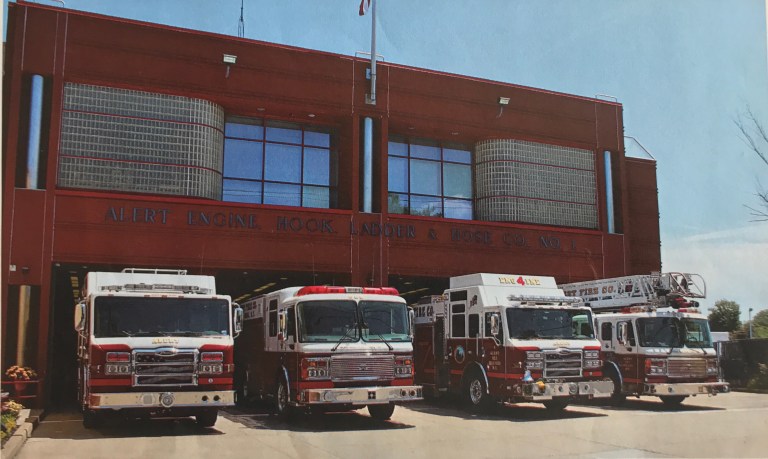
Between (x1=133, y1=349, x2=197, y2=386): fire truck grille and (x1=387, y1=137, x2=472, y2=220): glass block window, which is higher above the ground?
(x1=387, y1=137, x2=472, y2=220): glass block window

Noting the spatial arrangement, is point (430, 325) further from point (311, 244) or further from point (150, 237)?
point (150, 237)

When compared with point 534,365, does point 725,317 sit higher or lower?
higher

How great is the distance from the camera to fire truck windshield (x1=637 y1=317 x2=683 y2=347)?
16859 mm

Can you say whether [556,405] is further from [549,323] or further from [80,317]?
[80,317]

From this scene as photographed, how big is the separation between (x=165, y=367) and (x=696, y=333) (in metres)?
12.3

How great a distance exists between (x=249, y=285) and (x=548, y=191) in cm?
1007

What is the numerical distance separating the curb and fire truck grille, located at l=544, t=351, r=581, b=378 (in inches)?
379

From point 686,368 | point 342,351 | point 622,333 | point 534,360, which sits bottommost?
point 686,368

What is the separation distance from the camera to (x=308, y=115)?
2030 centimetres

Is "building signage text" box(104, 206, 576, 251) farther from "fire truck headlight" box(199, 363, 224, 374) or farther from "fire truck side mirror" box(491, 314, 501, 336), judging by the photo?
"fire truck headlight" box(199, 363, 224, 374)

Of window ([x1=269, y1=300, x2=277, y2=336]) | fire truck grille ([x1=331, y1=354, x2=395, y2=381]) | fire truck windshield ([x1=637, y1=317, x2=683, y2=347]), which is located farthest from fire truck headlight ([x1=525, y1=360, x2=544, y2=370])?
window ([x1=269, y1=300, x2=277, y2=336])

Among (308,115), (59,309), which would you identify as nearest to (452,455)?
(308,115)

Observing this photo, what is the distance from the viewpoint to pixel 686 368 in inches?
663

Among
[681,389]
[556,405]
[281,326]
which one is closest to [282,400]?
[281,326]
